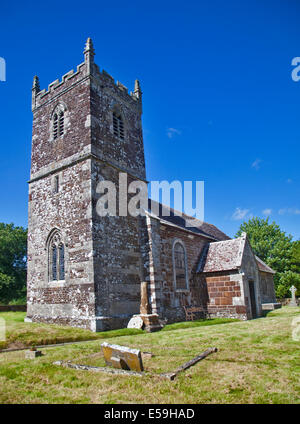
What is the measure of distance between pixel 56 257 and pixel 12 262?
2614 cm

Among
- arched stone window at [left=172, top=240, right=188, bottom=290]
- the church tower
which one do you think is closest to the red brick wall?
arched stone window at [left=172, top=240, right=188, bottom=290]

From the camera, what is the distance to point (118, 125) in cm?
1936

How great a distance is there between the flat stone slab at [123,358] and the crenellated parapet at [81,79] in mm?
15390

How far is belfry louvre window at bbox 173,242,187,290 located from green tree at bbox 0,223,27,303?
23.7 m

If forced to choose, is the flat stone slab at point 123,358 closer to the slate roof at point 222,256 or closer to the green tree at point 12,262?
the slate roof at point 222,256

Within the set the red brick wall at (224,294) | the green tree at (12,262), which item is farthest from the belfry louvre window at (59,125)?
the green tree at (12,262)

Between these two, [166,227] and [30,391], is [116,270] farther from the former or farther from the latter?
[30,391]

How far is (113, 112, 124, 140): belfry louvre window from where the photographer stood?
19.1 m

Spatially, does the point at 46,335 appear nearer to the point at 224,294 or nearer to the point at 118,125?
the point at 224,294

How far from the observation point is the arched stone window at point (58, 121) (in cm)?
1841

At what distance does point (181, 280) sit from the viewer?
19688mm

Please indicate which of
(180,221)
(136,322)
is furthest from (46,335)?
(180,221)

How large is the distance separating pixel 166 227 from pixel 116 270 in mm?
4801
